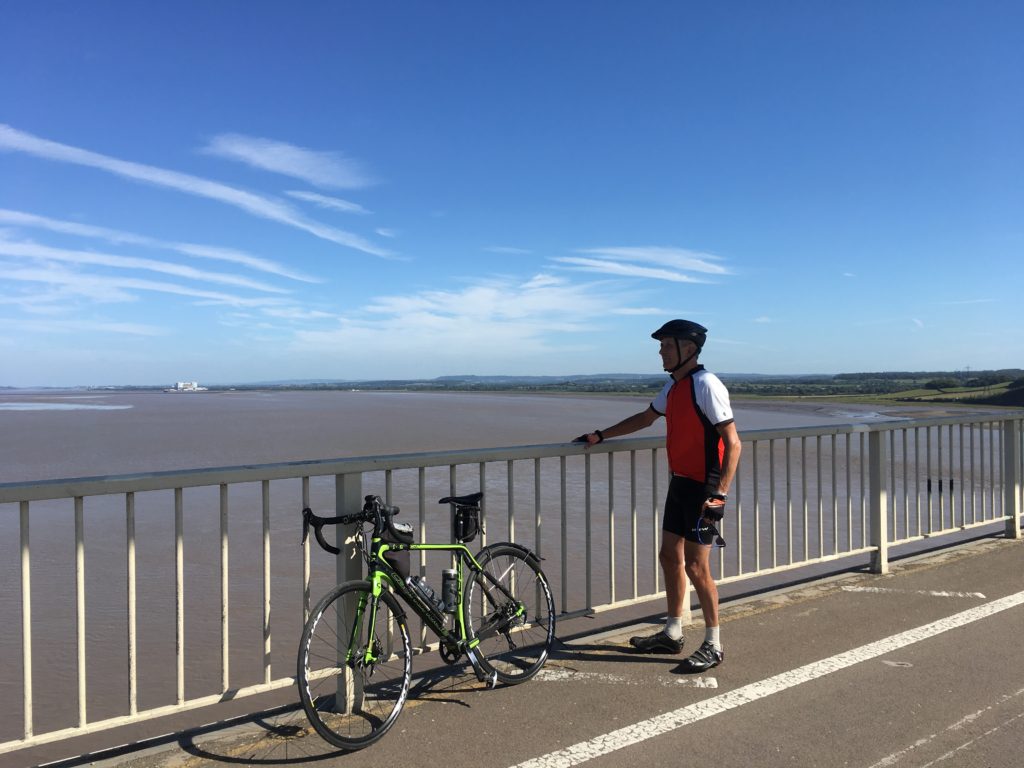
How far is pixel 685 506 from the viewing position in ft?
14.0

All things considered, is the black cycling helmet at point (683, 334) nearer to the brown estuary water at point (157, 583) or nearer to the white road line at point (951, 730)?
the brown estuary water at point (157, 583)

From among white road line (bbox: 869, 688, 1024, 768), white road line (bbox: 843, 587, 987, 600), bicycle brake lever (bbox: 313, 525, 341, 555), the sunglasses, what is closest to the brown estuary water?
the sunglasses

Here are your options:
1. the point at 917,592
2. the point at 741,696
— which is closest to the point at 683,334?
the point at 741,696

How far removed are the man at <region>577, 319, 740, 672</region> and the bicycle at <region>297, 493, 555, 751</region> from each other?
2.44 feet

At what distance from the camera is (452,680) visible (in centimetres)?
408

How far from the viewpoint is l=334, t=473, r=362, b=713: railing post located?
142 inches

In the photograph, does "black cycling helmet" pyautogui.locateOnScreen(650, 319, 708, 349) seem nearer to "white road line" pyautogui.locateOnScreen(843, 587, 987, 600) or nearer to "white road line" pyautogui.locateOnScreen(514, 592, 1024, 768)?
"white road line" pyautogui.locateOnScreen(514, 592, 1024, 768)

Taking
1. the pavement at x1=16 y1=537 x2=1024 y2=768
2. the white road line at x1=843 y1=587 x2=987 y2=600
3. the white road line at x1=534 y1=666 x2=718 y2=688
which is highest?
the white road line at x1=843 y1=587 x2=987 y2=600

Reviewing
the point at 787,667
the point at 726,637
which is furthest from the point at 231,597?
the point at 787,667

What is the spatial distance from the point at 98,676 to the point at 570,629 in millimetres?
3094

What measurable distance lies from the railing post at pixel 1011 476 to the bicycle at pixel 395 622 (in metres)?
5.70

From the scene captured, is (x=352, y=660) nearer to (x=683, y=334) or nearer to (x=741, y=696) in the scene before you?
(x=741, y=696)

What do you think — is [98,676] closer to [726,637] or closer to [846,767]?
[726,637]

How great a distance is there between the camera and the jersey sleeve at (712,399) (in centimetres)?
405
